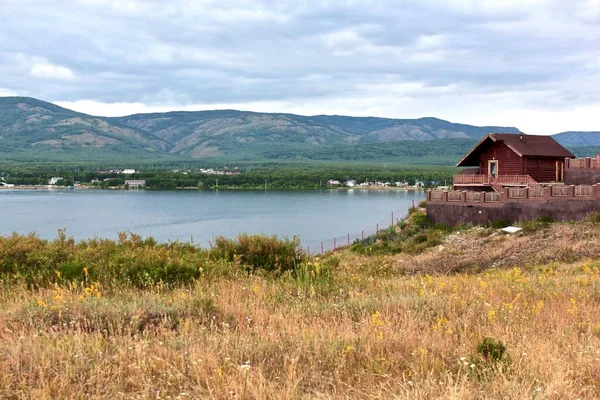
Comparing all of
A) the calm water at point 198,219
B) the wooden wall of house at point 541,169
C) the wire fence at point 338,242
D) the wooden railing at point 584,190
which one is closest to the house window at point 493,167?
the wooden wall of house at point 541,169

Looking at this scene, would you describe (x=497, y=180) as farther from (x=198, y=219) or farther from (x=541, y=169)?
(x=198, y=219)

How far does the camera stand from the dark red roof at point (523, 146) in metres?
36.3

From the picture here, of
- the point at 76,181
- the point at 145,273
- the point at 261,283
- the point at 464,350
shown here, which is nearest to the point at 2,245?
the point at 145,273

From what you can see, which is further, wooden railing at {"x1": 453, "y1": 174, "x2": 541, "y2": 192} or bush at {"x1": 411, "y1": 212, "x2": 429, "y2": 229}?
wooden railing at {"x1": 453, "y1": 174, "x2": 541, "y2": 192}

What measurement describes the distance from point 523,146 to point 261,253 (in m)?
29.2

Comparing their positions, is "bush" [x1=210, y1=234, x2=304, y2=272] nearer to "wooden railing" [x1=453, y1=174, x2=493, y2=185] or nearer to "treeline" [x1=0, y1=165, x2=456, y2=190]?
"wooden railing" [x1=453, y1=174, x2=493, y2=185]

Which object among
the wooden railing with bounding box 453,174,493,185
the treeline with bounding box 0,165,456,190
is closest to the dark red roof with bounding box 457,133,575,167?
the wooden railing with bounding box 453,174,493,185

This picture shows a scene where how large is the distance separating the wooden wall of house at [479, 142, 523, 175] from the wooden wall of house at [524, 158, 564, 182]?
0.60m

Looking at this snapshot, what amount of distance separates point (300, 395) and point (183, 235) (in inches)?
2380

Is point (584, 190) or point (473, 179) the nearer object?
point (584, 190)

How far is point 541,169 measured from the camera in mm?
36969

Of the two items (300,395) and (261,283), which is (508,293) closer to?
(261,283)

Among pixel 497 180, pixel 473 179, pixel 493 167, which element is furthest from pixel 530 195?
pixel 493 167

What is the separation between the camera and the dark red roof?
36.3m
